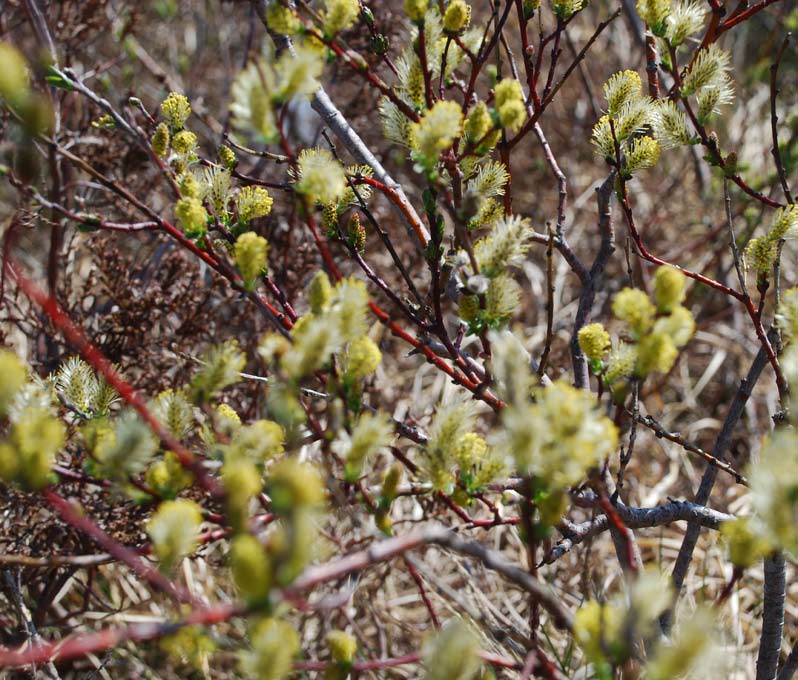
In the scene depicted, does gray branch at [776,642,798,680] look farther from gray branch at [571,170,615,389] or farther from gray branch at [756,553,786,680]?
gray branch at [571,170,615,389]

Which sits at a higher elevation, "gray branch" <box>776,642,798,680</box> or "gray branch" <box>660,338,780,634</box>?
"gray branch" <box>660,338,780,634</box>

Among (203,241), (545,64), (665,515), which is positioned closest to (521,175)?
(545,64)

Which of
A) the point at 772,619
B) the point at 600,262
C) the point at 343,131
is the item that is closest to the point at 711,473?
the point at 772,619

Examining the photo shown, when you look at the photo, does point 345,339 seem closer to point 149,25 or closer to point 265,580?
point 265,580

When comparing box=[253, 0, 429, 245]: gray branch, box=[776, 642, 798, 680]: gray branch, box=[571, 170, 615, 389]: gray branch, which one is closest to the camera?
box=[776, 642, 798, 680]: gray branch

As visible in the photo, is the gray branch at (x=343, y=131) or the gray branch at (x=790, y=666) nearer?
the gray branch at (x=790, y=666)

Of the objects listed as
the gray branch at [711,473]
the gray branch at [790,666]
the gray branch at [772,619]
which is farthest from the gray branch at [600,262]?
the gray branch at [790,666]

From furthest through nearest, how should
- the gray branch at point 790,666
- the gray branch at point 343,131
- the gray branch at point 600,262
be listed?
1. the gray branch at point 600,262
2. the gray branch at point 343,131
3. the gray branch at point 790,666

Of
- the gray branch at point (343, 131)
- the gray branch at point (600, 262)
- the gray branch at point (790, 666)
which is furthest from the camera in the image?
the gray branch at point (600, 262)

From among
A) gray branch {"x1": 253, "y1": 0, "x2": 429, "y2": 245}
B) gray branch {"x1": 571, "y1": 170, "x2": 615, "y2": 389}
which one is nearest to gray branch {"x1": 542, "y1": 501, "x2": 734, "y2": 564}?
gray branch {"x1": 571, "y1": 170, "x2": 615, "y2": 389}

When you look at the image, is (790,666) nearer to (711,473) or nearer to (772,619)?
(772,619)

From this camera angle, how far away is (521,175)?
11.9 ft

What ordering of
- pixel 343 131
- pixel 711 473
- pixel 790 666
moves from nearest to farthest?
pixel 790 666
pixel 343 131
pixel 711 473

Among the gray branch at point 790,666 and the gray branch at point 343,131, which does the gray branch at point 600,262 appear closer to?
the gray branch at point 343,131
